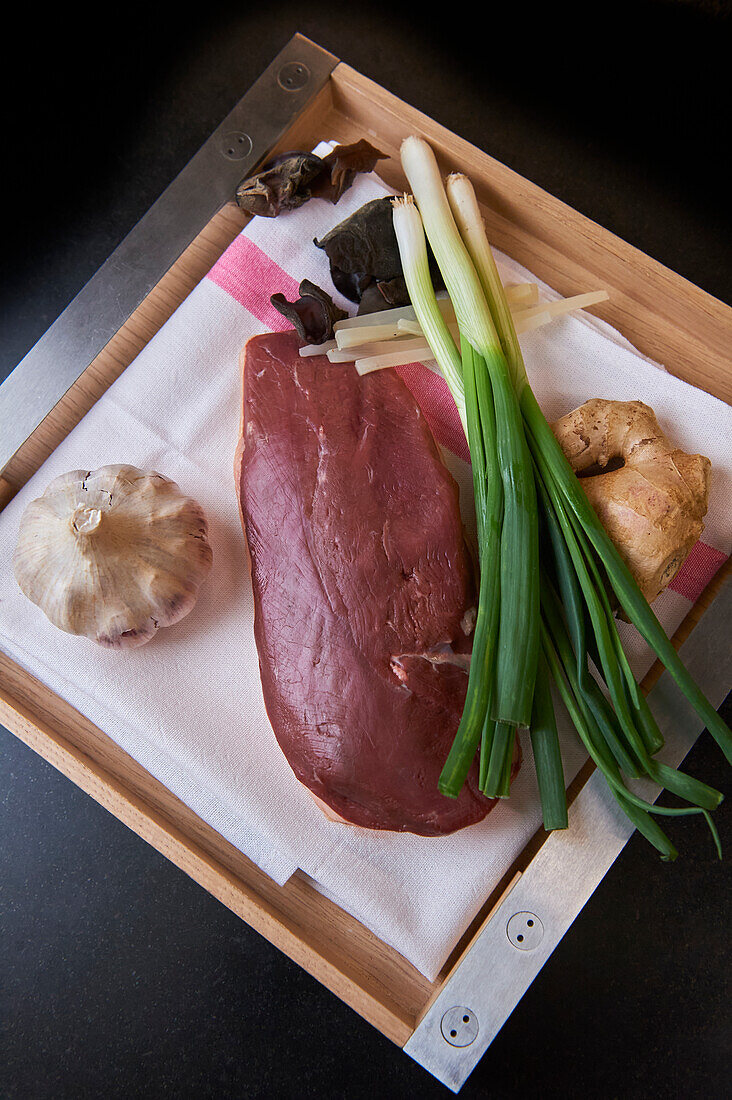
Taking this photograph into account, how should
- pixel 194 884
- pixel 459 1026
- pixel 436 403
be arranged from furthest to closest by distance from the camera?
pixel 194 884, pixel 436 403, pixel 459 1026

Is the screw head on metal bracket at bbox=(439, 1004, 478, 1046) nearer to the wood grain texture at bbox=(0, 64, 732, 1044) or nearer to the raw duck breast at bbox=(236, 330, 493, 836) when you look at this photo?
the wood grain texture at bbox=(0, 64, 732, 1044)

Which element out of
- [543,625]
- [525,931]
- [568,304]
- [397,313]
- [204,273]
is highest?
[568,304]

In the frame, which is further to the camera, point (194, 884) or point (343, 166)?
point (194, 884)

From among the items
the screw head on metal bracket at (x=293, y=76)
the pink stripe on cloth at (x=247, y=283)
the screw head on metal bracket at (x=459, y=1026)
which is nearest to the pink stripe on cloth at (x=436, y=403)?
the pink stripe on cloth at (x=247, y=283)

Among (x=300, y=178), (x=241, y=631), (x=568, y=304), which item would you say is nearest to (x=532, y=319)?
(x=568, y=304)

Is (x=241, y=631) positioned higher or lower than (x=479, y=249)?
lower

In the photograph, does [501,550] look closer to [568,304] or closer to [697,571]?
[697,571]
